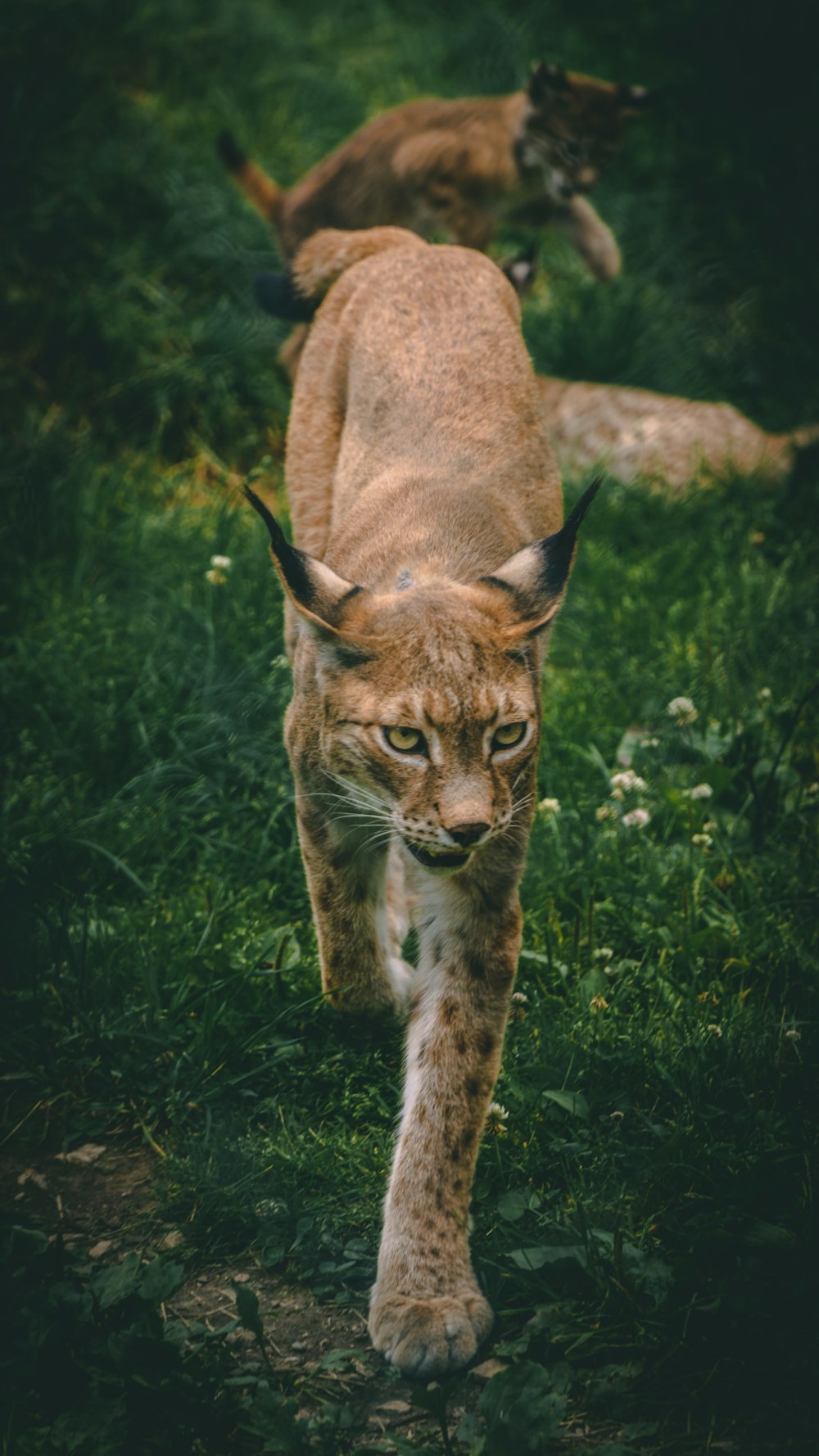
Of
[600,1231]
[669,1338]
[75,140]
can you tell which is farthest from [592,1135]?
[75,140]

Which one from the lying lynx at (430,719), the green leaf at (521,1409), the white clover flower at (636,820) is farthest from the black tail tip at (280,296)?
the green leaf at (521,1409)

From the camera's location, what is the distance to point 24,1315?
237 centimetres

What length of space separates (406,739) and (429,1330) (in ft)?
3.74

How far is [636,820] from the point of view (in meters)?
3.70

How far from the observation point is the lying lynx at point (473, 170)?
20.2 ft

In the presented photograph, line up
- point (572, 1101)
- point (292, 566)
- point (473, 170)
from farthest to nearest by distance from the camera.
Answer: point (473, 170), point (572, 1101), point (292, 566)

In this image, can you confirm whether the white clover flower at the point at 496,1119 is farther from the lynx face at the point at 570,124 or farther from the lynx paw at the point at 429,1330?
the lynx face at the point at 570,124

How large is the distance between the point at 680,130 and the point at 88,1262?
275 inches

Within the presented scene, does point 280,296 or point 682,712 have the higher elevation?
point 280,296

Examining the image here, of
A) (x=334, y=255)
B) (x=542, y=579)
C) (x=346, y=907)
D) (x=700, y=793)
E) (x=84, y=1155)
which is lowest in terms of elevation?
(x=84, y=1155)

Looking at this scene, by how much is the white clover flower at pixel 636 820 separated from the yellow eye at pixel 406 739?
126 cm

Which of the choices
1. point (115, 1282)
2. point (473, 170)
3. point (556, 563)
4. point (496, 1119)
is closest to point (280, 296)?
point (556, 563)

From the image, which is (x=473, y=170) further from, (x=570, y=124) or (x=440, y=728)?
(x=440, y=728)

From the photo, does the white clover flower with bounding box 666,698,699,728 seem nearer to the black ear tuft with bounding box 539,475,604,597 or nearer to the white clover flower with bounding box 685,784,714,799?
the white clover flower with bounding box 685,784,714,799
